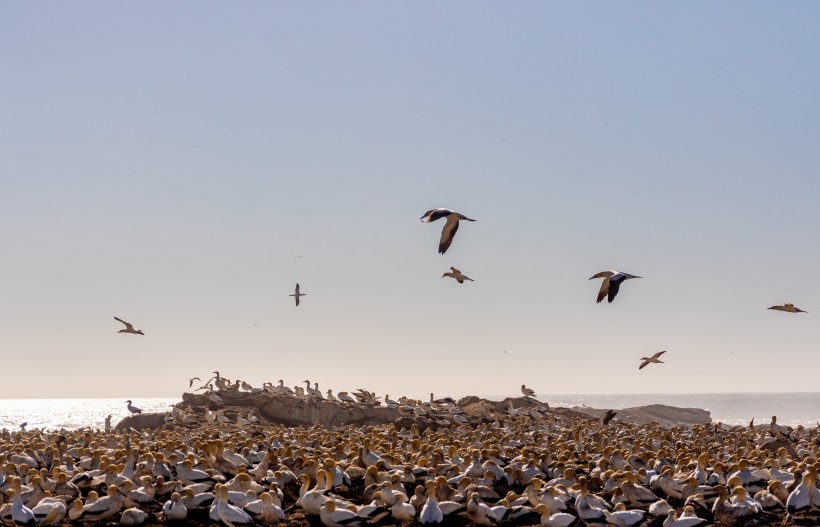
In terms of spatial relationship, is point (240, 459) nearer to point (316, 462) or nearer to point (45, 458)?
point (316, 462)

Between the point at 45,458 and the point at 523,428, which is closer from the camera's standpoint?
the point at 45,458

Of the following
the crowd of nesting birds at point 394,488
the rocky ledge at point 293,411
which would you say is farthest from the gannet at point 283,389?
the crowd of nesting birds at point 394,488

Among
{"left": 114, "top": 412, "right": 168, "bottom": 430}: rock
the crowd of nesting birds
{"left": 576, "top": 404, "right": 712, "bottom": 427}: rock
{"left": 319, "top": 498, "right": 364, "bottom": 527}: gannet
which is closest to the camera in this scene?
{"left": 319, "top": 498, "right": 364, "bottom": 527}: gannet

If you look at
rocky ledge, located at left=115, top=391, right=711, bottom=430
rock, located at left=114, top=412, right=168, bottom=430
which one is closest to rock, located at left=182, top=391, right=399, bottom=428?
rocky ledge, located at left=115, top=391, right=711, bottom=430

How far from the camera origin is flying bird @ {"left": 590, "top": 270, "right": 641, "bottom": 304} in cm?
2000

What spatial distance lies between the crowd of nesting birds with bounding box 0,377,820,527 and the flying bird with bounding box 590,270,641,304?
389 cm

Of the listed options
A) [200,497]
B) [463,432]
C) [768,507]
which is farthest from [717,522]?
[463,432]

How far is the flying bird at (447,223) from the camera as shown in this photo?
63.8 ft

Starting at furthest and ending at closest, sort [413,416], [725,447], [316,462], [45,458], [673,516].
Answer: [413,416] → [725,447] → [45,458] → [316,462] → [673,516]

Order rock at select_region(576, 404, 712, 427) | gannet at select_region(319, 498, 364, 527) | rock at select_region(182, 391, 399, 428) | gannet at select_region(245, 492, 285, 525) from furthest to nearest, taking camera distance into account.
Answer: rock at select_region(576, 404, 712, 427) < rock at select_region(182, 391, 399, 428) < gannet at select_region(245, 492, 285, 525) < gannet at select_region(319, 498, 364, 527)

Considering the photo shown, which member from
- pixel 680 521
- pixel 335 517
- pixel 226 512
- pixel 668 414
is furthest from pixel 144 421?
pixel 668 414

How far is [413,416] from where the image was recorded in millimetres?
41156

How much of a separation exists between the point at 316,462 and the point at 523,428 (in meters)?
18.8

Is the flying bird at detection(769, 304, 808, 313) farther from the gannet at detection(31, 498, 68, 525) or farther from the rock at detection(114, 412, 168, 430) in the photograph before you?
the rock at detection(114, 412, 168, 430)
